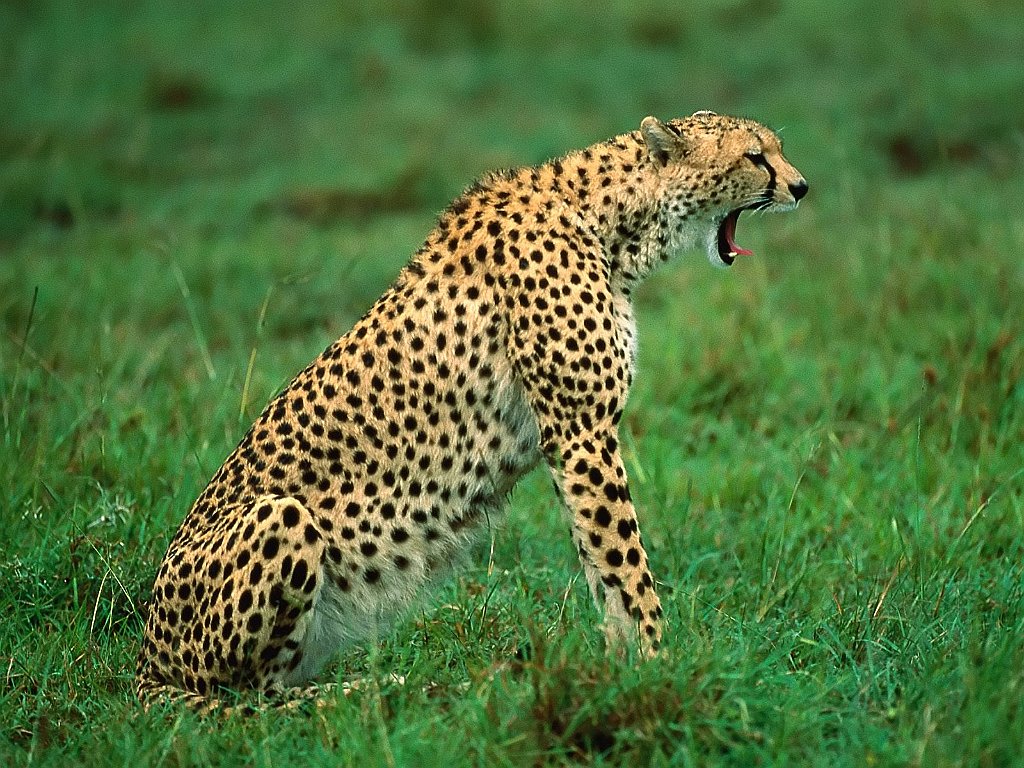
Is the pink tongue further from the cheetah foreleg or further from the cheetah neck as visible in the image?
the cheetah foreleg

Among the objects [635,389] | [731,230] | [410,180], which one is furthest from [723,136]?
[410,180]

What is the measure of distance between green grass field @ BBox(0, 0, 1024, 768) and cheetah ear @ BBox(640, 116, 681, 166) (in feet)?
3.46

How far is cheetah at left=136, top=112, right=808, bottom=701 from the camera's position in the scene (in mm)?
3354

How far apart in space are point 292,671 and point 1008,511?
2163 millimetres

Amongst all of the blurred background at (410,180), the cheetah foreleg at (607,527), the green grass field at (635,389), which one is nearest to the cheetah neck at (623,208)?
the cheetah foreleg at (607,527)

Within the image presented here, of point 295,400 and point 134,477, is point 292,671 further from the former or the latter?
point 134,477

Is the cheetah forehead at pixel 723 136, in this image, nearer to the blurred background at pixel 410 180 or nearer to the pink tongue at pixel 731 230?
the pink tongue at pixel 731 230

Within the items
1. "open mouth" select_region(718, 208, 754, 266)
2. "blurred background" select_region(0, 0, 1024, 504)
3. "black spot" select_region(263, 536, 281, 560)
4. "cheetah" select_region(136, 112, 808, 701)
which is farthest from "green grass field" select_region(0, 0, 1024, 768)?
"open mouth" select_region(718, 208, 754, 266)

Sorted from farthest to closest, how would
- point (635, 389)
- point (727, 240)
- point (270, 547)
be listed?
point (635, 389)
point (727, 240)
point (270, 547)

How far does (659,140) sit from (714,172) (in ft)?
0.52

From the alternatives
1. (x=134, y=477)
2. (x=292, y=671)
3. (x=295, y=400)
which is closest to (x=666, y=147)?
(x=295, y=400)

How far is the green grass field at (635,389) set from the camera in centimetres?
304

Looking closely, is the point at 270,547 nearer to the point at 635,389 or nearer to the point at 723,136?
the point at 723,136

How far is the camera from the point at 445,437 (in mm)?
3537
